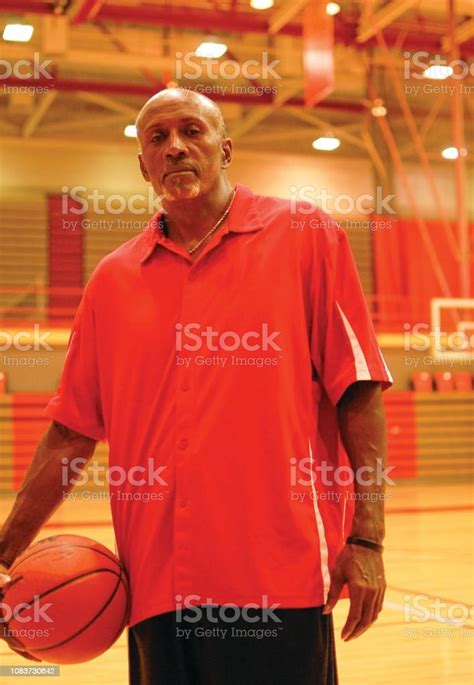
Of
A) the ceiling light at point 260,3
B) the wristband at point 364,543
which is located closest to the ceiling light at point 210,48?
the ceiling light at point 260,3

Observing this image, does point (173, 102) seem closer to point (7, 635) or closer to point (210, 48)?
point (7, 635)

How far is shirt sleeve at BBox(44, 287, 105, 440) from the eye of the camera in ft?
7.22

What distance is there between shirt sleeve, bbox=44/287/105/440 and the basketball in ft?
1.00

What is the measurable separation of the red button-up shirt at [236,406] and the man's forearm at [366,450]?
1.8 inches

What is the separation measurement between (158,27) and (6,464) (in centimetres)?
711

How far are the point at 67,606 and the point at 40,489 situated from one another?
0.29 metres

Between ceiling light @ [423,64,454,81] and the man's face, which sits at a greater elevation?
ceiling light @ [423,64,454,81]

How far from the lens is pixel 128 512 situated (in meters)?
2.05
